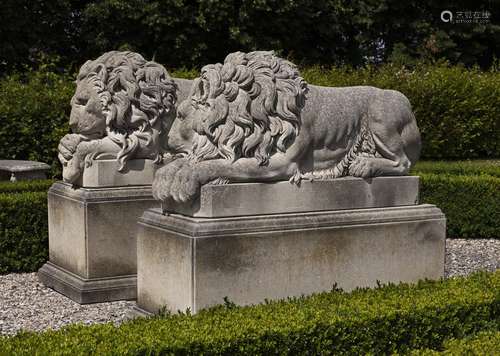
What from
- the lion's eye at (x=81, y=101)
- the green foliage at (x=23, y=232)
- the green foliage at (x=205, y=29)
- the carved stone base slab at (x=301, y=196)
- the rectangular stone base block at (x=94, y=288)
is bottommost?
the rectangular stone base block at (x=94, y=288)

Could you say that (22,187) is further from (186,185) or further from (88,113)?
(186,185)

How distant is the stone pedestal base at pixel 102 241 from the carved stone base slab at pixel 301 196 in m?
1.58

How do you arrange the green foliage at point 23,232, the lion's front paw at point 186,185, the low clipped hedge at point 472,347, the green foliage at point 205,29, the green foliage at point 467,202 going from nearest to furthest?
the low clipped hedge at point 472,347 → the lion's front paw at point 186,185 → the green foliage at point 23,232 → the green foliage at point 467,202 → the green foliage at point 205,29

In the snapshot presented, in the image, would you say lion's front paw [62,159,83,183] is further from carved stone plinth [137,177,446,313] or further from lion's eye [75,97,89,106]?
carved stone plinth [137,177,446,313]

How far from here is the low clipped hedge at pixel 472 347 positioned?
180 inches

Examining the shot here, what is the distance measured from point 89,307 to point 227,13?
16653mm

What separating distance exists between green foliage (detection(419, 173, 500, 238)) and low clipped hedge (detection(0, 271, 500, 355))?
18.9 ft

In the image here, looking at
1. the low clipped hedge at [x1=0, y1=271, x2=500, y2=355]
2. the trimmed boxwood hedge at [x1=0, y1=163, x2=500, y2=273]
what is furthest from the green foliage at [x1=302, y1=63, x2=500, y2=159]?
the low clipped hedge at [x1=0, y1=271, x2=500, y2=355]

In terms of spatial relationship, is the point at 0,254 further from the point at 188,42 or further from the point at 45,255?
the point at 188,42

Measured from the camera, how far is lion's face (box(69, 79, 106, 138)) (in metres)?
7.65

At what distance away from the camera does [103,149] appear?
761cm

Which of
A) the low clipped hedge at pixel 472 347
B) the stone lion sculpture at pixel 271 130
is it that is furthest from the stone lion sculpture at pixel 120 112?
the low clipped hedge at pixel 472 347

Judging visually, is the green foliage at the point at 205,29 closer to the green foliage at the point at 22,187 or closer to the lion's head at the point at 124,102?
the green foliage at the point at 22,187

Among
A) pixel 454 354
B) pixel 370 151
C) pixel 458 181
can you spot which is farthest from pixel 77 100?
pixel 458 181
